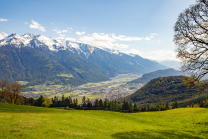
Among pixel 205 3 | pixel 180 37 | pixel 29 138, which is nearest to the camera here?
pixel 29 138

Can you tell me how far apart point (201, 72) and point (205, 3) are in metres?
8.22

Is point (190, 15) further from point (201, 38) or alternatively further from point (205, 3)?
point (201, 38)

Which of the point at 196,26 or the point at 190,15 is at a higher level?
the point at 190,15

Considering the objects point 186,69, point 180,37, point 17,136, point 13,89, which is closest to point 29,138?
point 17,136

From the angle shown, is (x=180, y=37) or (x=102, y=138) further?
(x=180, y=37)

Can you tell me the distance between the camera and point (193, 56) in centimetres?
1541

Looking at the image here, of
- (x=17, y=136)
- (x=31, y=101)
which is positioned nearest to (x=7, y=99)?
(x=31, y=101)

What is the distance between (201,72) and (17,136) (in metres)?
22.9

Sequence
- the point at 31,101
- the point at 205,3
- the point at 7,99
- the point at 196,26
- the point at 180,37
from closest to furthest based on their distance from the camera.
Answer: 1. the point at 205,3
2. the point at 196,26
3. the point at 180,37
4. the point at 7,99
5. the point at 31,101

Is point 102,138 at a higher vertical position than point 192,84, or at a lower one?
lower

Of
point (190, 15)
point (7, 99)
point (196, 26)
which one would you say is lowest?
point (7, 99)

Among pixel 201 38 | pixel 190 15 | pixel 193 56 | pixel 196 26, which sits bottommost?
pixel 193 56

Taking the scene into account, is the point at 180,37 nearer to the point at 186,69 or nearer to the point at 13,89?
the point at 186,69

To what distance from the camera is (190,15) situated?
1480 cm
